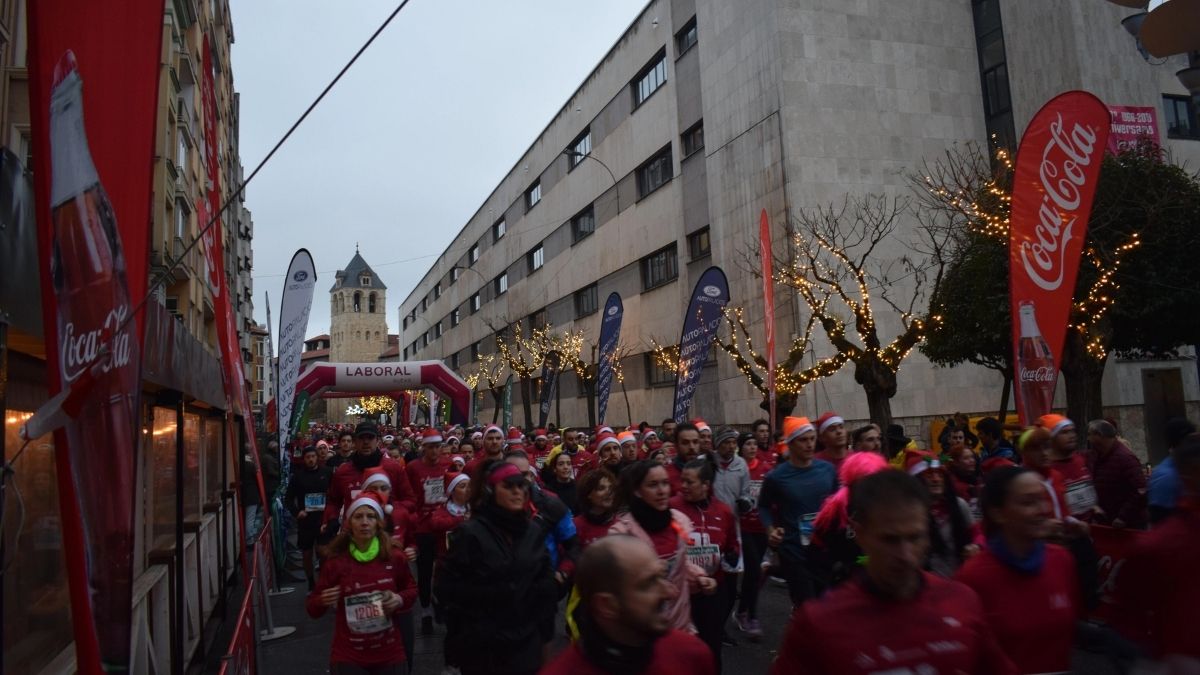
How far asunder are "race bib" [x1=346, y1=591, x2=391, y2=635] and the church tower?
128 metres

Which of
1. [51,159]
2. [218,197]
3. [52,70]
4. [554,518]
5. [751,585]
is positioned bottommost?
[751,585]

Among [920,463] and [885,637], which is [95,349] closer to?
[885,637]

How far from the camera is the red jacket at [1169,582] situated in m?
3.12

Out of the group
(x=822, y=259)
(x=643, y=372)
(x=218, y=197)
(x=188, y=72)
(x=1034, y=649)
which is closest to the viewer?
(x=1034, y=649)

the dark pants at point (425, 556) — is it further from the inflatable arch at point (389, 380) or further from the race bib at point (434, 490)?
the inflatable arch at point (389, 380)

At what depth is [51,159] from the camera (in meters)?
2.36

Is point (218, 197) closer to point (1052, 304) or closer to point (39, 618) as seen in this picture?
point (39, 618)

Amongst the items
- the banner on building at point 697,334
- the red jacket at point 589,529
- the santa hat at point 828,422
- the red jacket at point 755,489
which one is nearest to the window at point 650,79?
the banner on building at point 697,334

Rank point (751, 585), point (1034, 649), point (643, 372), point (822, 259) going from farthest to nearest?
point (643, 372) < point (822, 259) < point (751, 585) < point (1034, 649)

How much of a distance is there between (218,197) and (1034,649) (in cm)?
590

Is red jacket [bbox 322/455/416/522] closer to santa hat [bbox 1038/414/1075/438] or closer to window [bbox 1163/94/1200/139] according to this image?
santa hat [bbox 1038/414/1075/438]

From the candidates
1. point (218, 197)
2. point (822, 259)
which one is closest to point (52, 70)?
point (218, 197)

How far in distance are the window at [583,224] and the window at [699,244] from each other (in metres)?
9.55

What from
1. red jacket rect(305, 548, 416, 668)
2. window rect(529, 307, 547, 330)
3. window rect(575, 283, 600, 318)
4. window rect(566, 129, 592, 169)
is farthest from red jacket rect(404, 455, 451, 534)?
window rect(529, 307, 547, 330)
